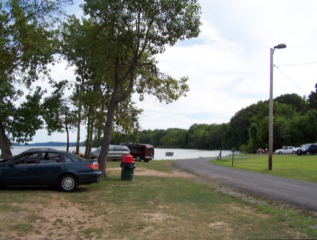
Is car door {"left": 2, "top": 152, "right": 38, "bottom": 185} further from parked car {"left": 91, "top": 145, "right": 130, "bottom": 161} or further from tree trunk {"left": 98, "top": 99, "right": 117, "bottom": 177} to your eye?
parked car {"left": 91, "top": 145, "right": 130, "bottom": 161}

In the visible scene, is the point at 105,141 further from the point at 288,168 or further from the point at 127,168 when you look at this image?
the point at 288,168

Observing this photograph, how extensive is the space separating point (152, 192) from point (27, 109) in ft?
35.0

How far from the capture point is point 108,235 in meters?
6.14

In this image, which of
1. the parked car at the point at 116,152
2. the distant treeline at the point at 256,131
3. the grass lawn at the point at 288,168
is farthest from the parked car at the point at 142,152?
the grass lawn at the point at 288,168

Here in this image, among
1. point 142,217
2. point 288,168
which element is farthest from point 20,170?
point 288,168

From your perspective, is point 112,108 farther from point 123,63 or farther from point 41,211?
point 41,211

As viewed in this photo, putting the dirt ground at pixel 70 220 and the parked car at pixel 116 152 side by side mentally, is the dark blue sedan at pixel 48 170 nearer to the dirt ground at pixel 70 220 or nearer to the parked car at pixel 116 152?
the dirt ground at pixel 70 220

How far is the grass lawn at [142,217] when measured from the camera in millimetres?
6277

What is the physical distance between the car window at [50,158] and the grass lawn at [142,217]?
3.33 ft

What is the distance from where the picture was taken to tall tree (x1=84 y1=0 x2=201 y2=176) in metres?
15.3

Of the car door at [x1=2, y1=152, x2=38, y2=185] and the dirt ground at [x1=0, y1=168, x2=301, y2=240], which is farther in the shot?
the car door at [x1=2, y1=152, x2=38, y2=185]

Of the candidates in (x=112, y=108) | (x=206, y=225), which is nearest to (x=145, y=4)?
(x=112, y=108)

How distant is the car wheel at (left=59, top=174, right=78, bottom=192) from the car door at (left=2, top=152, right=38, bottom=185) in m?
0.94

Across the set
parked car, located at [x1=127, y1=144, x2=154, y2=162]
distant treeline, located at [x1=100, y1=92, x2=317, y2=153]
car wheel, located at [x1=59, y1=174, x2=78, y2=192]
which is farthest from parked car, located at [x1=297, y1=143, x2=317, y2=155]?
car wheel, located at [x1=59, y1=174, x2=78, y2=192]
